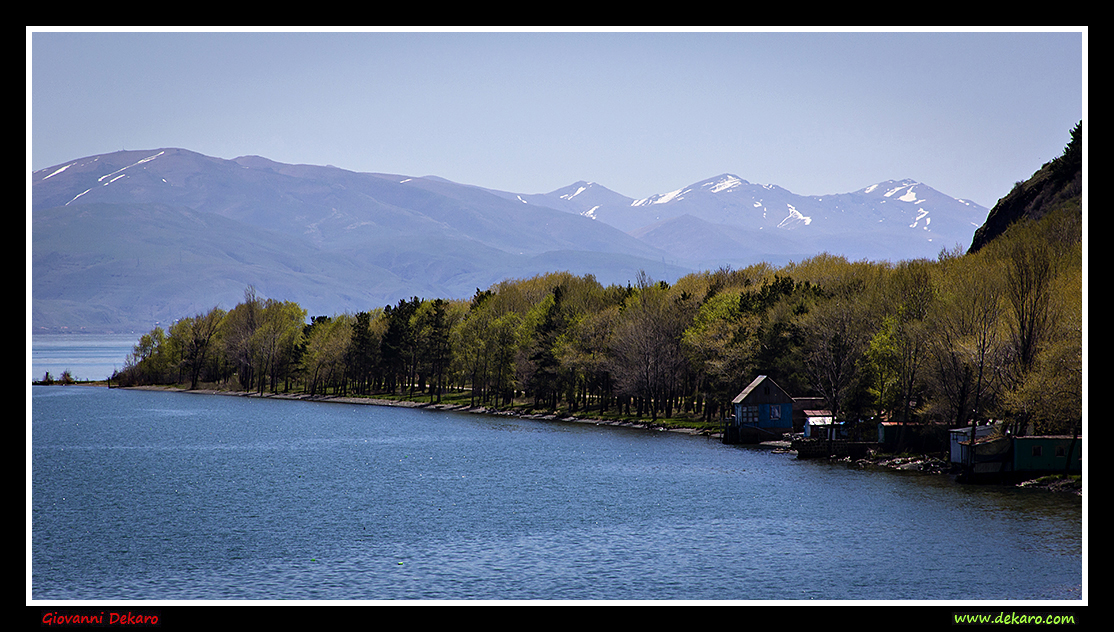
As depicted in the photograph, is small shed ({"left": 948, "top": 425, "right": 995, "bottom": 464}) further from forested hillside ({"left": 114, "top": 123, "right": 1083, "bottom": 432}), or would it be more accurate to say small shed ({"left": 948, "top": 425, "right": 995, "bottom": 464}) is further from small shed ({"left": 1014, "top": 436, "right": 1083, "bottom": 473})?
small shed ({"left": 1014, "top": 436, "right": 1083, "bottom": 473})

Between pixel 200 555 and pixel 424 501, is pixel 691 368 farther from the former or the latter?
pixel 200 555

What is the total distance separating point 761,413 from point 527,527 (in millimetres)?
47092

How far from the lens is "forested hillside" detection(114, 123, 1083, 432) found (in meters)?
67.5

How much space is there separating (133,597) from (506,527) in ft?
66.4

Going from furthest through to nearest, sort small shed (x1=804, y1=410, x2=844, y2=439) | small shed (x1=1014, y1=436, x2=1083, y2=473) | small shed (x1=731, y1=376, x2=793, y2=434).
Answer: small shed (x1=731, y1=376, x2=793, y2=434), small shed (x1=804, y1=410, x2=844, y2=439), small shed (x1=1014, y1=436, x2=1083, y2=473)

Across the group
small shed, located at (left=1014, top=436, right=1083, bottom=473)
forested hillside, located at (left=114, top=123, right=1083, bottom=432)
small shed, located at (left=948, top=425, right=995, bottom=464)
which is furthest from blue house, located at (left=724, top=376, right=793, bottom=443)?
small shed, located at (left=1014, top=436, right=1083, bottom=473)

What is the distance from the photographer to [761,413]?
94.1m

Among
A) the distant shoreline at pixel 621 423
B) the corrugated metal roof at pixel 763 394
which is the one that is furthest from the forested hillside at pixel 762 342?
the distant shoreline at pixel 621 423

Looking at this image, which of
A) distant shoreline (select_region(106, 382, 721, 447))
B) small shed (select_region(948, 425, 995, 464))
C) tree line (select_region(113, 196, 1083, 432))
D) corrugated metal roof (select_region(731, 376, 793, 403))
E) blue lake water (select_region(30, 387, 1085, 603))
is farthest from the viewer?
distant shoreline (select_region(106, 382, 721, 447))

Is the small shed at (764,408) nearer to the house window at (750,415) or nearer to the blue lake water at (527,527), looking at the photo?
the house window at (750,415)

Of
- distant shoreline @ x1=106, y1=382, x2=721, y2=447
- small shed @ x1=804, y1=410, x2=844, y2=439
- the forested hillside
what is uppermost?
the forested hillside

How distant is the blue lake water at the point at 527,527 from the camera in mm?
39750
